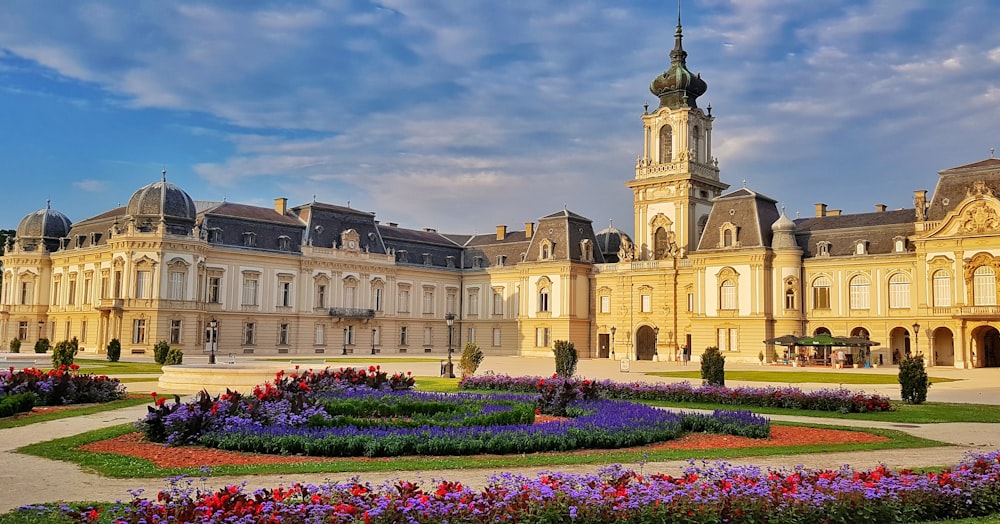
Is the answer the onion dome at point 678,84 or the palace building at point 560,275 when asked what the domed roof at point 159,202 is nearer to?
the palace building at point 560,275

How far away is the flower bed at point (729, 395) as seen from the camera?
73.8ft

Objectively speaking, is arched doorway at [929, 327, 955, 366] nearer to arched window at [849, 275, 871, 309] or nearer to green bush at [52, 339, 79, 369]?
arched window at [849, 275, 871, 309]

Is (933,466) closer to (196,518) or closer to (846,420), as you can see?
(846,420)

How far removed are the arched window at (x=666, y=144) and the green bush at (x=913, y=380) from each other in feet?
154

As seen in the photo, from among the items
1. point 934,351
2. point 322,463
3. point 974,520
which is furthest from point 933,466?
point 934,351

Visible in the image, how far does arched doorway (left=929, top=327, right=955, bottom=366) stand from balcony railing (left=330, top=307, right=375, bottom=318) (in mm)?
42520

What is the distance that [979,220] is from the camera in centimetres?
5131

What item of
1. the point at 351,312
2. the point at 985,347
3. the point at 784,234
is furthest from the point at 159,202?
the point at 985,347

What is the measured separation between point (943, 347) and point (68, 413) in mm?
51771

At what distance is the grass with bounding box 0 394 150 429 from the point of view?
17847mm

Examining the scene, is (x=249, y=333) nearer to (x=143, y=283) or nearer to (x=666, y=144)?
(x=143, y=283)

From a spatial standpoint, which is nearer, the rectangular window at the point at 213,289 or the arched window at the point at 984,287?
the arched window at the point at 984,287

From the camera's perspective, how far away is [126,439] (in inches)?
599

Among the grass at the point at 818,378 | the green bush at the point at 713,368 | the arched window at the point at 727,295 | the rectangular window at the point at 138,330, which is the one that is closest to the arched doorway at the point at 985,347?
the grass at the point at 818,378
